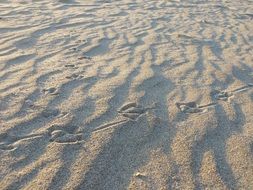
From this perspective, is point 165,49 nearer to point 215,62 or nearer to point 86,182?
point 215,62

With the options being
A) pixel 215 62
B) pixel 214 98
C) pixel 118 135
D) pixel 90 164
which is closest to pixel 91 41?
pixel 215 62

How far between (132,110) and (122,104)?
0.15 metres

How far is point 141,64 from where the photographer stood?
5.39 metres

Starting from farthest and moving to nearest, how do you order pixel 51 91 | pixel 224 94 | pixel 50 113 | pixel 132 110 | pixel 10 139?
1. pixel 224 94
2. pixel 51 91
3. pixel 132 110
4. pixel 50 113
5. pixel 10 139

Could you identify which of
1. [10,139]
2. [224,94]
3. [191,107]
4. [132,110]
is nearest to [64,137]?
[10,139]

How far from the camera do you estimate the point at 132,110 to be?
4.10 m

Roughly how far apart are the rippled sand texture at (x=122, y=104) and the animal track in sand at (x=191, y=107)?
19mm

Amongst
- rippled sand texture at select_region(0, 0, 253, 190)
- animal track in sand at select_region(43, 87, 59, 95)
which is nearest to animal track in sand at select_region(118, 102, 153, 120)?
rippled sand texture at select_region(0, 0, 253, 190)

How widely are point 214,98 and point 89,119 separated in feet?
4.53

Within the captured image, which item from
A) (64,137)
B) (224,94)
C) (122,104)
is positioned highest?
(64,137)

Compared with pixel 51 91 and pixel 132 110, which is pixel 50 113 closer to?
pixel 51 91

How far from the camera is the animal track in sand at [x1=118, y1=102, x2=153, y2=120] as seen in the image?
Answer: 3.99 metres

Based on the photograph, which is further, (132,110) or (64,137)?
(132,110)

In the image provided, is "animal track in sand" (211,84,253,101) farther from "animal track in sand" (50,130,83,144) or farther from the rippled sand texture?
"animal track in sand" (50,130,83,144)
